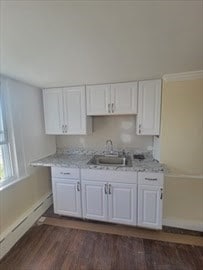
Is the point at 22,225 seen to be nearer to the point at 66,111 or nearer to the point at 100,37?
the point at 66,111

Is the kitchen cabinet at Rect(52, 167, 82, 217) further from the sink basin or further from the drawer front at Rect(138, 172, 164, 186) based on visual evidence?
the drawer front at Rect(138, 172, 164, 186)

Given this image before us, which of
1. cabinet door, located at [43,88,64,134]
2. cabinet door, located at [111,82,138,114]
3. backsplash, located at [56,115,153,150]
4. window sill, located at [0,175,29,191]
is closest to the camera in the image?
window sill, located at [0,175,29,191]

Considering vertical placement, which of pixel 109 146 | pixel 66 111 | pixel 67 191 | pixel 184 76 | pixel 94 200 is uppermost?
pixel 184 76

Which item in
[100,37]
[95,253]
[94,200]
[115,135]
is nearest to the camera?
[100,37]

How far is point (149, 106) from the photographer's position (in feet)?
7.61

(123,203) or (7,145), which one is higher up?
(7,145)

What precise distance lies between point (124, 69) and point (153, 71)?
15.1 inches

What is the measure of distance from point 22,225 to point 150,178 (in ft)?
6.31

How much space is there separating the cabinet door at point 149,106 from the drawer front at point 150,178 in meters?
0.62

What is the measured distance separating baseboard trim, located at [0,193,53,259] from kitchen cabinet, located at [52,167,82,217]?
1.13 feet

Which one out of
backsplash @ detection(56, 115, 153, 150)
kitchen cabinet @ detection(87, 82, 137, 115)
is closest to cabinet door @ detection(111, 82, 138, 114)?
kitchen cabinet @ detection(87, 82, 137, 115)

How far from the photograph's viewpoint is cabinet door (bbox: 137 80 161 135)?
2.28 meters

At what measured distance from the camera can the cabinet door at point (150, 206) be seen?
215 centimetres

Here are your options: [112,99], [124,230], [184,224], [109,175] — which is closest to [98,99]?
[112,99]
